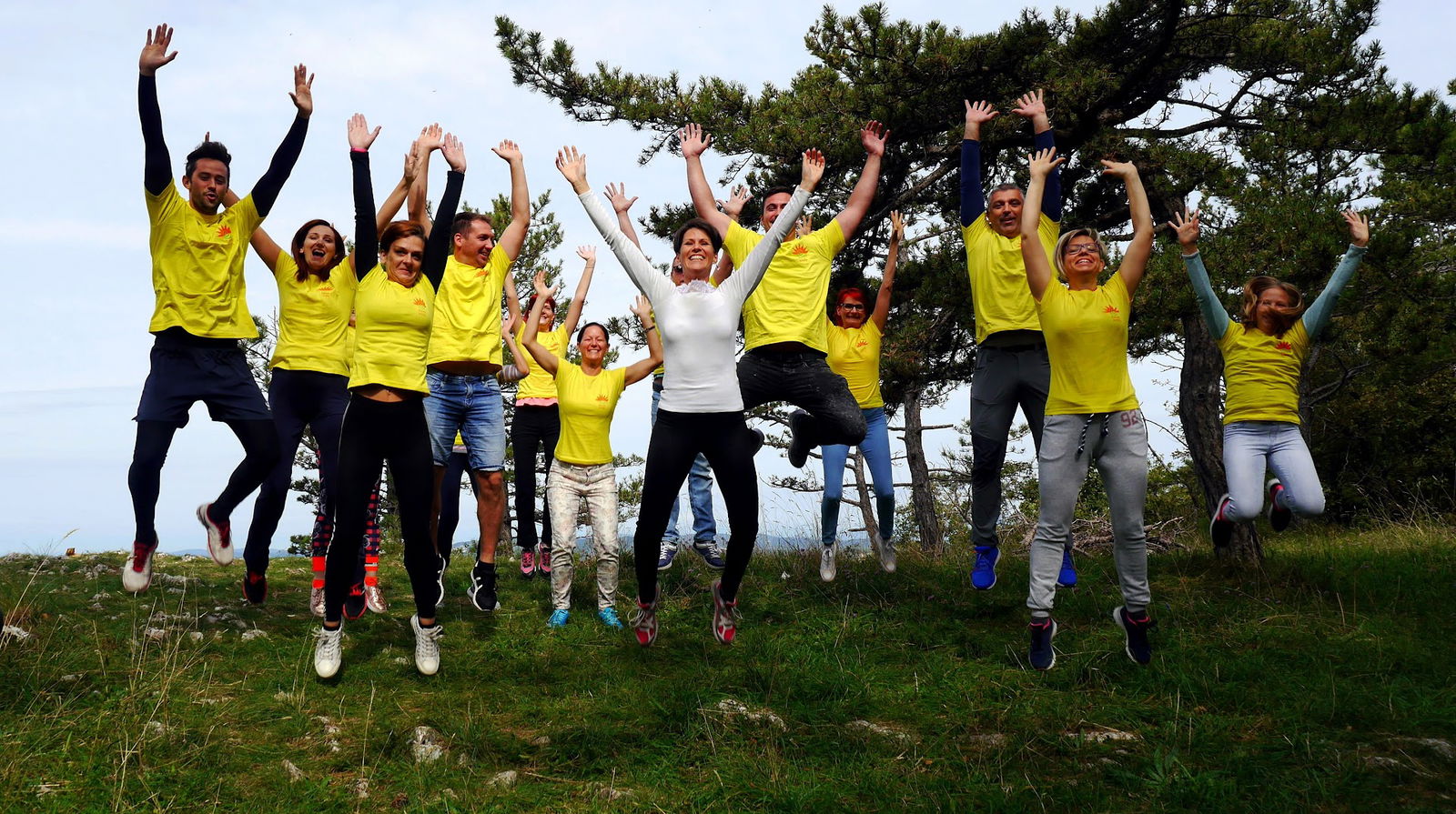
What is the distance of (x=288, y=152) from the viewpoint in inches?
226

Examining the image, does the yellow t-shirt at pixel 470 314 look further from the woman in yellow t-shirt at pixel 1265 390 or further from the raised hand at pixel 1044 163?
the woman in yellow t-shirt at pixel 1265 390

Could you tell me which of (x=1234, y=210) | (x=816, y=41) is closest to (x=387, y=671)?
(x=816, y=41)

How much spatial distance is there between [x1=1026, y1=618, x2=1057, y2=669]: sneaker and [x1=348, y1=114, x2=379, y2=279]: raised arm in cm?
433

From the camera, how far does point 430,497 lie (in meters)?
5.02

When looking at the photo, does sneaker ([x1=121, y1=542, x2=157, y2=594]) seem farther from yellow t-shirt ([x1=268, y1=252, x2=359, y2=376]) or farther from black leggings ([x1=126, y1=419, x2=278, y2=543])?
yellow t-shirt ([x1=268, y1=252, x2=359, y2=376])

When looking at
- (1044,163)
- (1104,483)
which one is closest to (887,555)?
(1104,483)

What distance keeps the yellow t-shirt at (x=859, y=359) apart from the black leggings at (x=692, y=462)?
2516 mm

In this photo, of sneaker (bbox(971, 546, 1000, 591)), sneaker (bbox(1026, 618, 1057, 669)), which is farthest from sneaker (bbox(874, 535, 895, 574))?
sneaker (bbox(1026, 618, 1057, 669))

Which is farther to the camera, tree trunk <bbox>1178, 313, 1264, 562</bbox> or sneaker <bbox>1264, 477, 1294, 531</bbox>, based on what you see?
tree trunk <bbox>1178, 313, 1264, 562</bbox>

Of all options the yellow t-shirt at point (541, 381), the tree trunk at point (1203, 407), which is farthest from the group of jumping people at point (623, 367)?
the tree trunk at point (1203, 407)

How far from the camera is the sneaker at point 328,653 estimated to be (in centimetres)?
498

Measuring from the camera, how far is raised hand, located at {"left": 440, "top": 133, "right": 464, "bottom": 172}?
5461 millimetres

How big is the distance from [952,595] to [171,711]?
5.18 meters

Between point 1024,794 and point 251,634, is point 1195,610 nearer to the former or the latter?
point 1024,794
